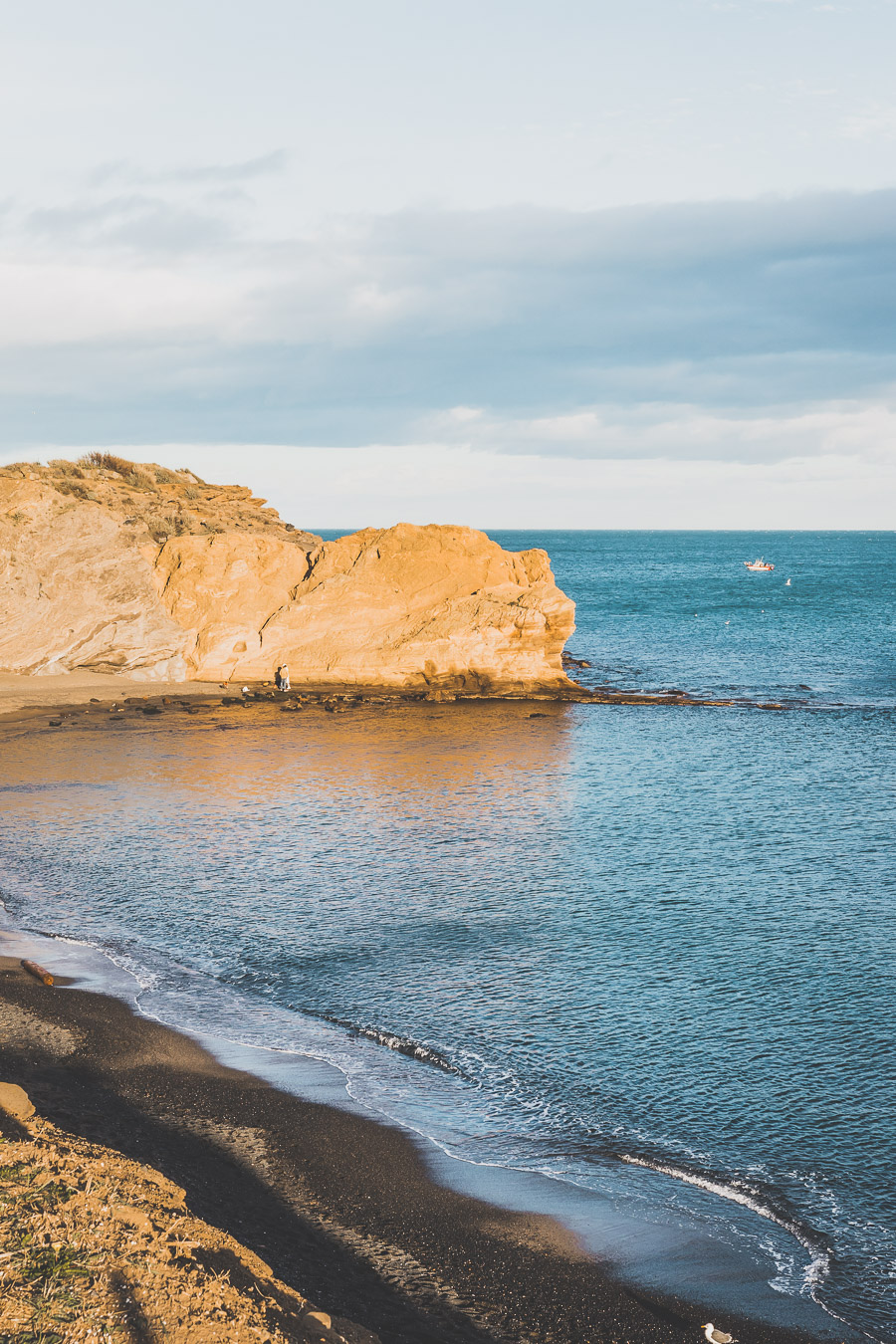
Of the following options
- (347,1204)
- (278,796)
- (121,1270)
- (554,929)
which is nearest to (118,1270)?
(121,1270)

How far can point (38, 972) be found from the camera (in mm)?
15078

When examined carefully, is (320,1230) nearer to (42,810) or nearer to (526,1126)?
(526,1126)

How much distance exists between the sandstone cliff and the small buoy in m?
31.2

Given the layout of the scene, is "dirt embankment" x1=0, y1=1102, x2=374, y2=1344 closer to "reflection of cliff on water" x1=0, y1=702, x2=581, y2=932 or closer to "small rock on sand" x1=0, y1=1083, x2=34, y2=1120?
"small rock on sand" x1=0, y1=1083, x2=34, y2=1120

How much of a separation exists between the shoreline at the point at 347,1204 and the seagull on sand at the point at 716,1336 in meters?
0.10

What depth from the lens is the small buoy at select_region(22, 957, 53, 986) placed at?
1489cm

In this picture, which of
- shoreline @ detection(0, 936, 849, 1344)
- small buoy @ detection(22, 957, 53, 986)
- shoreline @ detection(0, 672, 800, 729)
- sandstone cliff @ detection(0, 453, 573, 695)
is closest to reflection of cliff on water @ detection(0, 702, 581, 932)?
shoreline @ detection(0, 672, 800, 729)

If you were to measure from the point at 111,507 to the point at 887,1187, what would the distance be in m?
51.5

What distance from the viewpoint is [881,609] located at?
3903 inches

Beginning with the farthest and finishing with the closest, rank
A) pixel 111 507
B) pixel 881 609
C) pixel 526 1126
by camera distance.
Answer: pixel 881 609 → pixel 111 507 → pixel 526 1126

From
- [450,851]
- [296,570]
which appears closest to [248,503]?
[296,570]

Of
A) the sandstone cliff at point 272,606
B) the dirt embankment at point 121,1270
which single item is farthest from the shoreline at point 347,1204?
the sandstone cliff at point 272,606

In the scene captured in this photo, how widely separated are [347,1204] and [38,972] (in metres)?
7.44

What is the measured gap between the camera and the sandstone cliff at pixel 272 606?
45.7 meters
